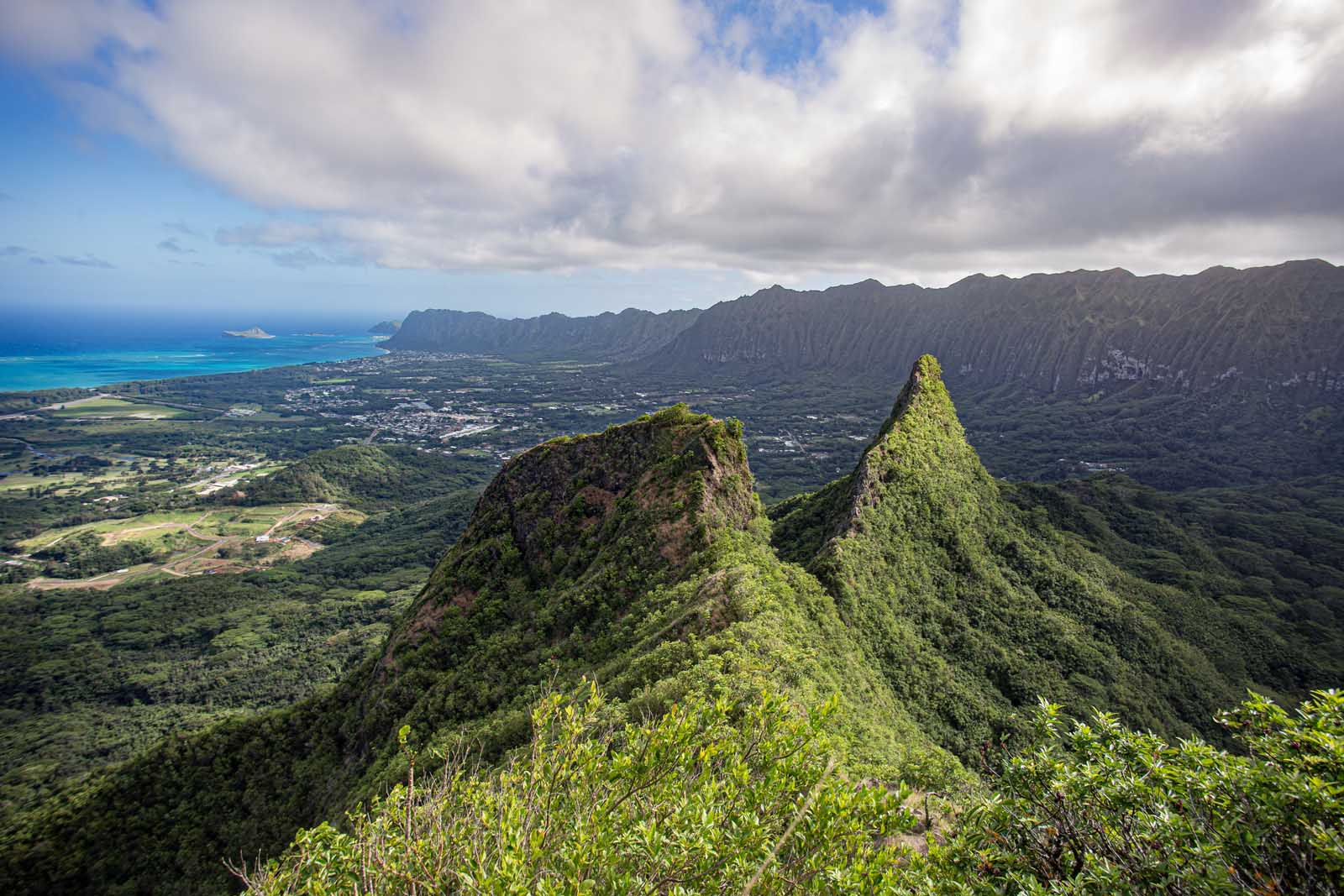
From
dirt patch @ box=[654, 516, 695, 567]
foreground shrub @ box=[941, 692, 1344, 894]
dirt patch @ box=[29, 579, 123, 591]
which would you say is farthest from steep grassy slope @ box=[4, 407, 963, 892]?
dirt patch @ box=[29, 579, 123, 591]

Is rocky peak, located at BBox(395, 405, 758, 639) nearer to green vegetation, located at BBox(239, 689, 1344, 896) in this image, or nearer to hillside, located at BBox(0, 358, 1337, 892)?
hillside, located at BBox(0, 358, 1337, 892)

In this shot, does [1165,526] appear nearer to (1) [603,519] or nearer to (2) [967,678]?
(2) [967,678]

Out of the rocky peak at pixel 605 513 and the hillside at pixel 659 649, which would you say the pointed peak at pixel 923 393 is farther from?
the rocky peak at pixel 605 513

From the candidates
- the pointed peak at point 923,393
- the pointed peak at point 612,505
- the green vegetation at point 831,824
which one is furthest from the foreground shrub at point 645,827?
the pointed peak at point 923,393

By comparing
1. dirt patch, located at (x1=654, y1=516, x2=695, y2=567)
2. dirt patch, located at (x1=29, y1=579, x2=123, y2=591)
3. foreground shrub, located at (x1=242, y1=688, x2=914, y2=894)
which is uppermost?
foreground shrub, located at (x1=242, y1=688, x2=914, y2=894)

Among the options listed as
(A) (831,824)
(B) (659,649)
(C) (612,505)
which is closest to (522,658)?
(B) (659,649)

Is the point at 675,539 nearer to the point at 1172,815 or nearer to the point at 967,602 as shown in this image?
the point at 967,602

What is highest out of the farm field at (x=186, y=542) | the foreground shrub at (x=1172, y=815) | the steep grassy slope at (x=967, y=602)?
the foreground shrub at (x=1172, y=815)

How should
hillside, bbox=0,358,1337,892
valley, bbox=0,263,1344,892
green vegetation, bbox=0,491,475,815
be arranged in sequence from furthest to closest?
green vegetation, bbox=0,491,475,815 → valley, bbox=0,263,1344,892 → hillside, bbox=0,358,1337,892
